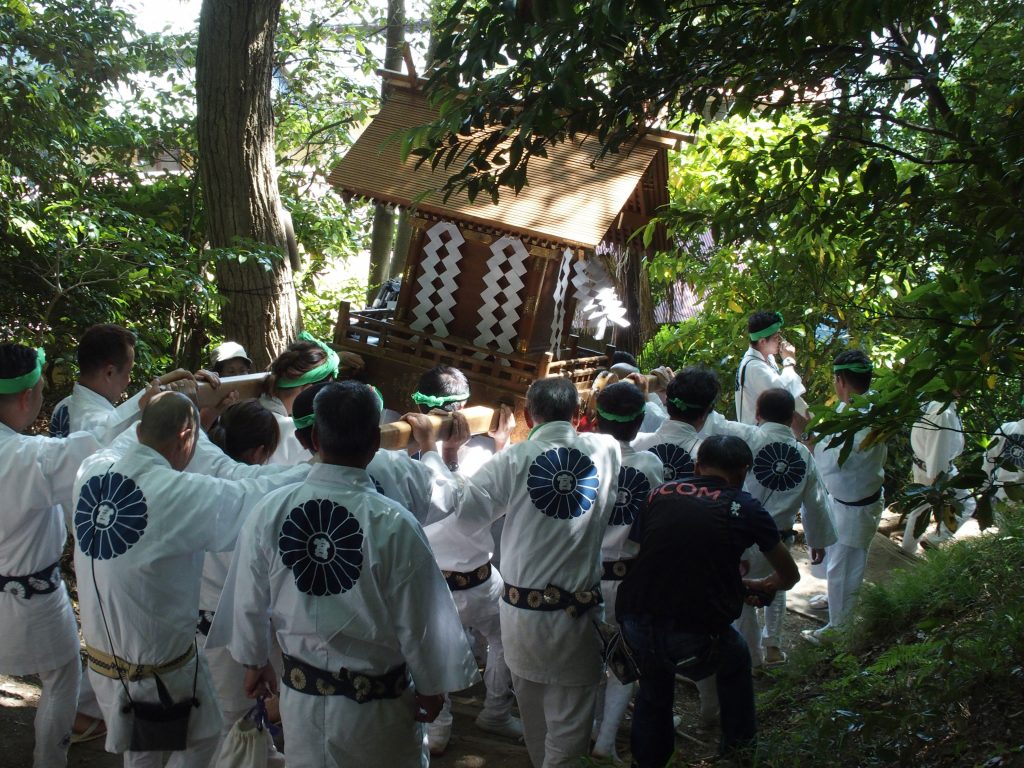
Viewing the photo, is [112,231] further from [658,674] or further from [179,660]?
[658,674]

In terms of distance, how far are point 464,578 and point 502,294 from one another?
2014 mm

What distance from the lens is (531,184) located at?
217 inches

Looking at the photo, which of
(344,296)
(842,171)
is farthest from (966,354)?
(344,296)

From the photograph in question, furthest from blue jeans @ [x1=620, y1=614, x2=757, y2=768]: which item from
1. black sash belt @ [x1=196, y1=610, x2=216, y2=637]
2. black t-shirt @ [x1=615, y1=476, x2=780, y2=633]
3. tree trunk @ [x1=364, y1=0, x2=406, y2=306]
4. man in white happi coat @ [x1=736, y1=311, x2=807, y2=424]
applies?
tree trunk @ [x1=364, y1=0, x2=406, y2=306]

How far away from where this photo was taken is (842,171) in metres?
3.68

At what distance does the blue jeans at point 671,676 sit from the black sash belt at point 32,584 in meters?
2.51

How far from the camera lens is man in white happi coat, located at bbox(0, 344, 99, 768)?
3.74 metres

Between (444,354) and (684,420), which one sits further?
(444,354)

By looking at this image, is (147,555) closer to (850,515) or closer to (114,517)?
(114,517)

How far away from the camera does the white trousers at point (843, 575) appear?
252 inches

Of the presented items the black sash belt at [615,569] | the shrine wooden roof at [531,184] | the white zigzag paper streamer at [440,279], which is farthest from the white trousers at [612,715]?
the white zigzag paper streamer at [440,279]

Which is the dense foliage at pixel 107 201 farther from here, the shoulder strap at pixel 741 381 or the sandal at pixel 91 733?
the shoulder strap at pixel 741 381

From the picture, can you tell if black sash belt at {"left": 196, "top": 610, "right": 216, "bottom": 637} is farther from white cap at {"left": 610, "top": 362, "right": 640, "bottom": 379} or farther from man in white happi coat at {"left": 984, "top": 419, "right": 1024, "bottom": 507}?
man in white happi coat at {"left": 984, "top": 419, "right": 1024, "bottom": 507}

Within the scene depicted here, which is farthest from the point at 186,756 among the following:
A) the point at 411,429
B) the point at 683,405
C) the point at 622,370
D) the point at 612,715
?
the point at 622,370
